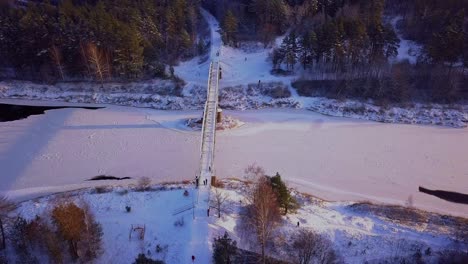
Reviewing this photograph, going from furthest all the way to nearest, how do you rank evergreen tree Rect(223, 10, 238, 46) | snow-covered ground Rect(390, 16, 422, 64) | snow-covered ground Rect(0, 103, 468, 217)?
evergreen tree Rect(223, 10, 238, 46)
snow-covered ground Rect(390, 16, 422, 64)
snow-covered ground Rect(0, 103, 468, 217)

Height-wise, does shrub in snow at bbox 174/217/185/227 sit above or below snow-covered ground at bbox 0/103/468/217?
below

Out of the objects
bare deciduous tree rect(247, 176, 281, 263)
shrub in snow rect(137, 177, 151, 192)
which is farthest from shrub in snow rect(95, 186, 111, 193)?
bare deciduous tree rect(247, 176, 281, 263)

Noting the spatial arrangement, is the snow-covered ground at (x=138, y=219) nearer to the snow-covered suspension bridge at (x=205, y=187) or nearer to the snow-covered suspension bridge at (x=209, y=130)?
the snow-covered suspension bridge at (x=205, y=187)

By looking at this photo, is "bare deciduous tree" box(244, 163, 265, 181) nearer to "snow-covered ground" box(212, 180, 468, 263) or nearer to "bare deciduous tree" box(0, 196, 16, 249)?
"snow-covered ground" box(212, 180, 468, 263)

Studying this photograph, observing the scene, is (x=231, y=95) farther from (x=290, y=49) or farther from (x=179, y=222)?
(x=179, y=222)

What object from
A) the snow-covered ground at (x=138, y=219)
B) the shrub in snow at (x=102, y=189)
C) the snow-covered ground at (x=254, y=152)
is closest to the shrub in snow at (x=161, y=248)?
the snow-covered ground at (x=138, y=219)

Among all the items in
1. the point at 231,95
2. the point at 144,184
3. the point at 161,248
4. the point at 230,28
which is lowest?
the point at 161,248

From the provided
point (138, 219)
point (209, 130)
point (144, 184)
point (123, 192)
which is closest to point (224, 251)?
point (138, 219)
